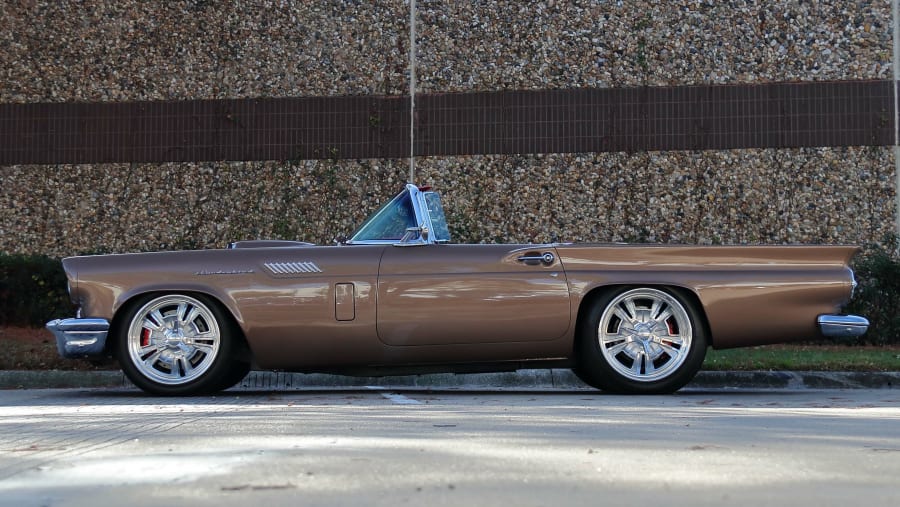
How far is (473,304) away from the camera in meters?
7.20

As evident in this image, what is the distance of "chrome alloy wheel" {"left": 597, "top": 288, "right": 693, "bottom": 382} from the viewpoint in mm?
7223

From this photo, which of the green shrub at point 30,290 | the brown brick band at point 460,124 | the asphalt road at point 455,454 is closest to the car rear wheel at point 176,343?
the asphalt road at point 455,454

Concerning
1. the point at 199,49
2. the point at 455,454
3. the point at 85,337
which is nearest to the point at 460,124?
the point at 199,49

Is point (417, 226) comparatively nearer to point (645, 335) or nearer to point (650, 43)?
point (645, 335)

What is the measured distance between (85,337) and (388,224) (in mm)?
1953

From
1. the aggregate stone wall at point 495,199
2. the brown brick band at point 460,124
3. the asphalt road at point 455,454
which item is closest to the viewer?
the asphalt road at point 455,454

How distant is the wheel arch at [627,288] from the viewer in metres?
7.25

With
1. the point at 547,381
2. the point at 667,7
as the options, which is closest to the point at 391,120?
the point at 667,7

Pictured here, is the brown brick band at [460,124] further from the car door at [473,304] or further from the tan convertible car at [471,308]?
the car door at [473,304]

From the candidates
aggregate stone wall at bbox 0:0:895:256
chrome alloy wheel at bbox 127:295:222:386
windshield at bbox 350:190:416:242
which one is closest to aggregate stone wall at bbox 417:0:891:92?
aggregate stone wall at bbox 0:0:895:256

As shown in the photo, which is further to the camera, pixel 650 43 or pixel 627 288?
pixel 650 43

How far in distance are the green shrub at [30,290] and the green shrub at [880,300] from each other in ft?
26.7

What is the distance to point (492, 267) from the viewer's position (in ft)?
23.8

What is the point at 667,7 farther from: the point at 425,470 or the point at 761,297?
the point at 425,470
